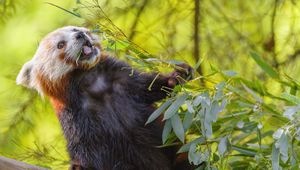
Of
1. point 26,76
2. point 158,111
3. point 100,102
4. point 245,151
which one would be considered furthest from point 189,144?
point 26,76

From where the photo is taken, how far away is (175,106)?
3.19 metres

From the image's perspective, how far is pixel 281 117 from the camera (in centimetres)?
332

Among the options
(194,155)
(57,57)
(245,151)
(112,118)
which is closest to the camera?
(194,155)

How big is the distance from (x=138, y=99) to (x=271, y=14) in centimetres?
115

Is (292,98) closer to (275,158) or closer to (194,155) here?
(275,158)

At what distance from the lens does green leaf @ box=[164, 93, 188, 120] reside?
3168mm

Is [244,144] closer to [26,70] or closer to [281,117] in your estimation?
[281,117]

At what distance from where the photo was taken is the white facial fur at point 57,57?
369 centimetres

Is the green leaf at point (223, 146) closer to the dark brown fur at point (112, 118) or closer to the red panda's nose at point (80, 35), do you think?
the dark brown fur at point (112, 118)

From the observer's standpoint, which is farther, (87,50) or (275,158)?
(87,50)

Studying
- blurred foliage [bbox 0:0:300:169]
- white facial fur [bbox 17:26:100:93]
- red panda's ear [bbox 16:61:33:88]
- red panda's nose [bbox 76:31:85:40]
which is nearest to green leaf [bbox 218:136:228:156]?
blurred foliage [bbox 0:0:300:169]

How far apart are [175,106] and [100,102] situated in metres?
0.59

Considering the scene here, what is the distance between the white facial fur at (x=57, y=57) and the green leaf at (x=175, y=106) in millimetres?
619

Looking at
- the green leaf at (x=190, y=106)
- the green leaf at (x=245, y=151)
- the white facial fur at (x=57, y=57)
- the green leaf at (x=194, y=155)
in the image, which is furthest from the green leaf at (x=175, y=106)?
the white facial fur at (x=57, y=57)
